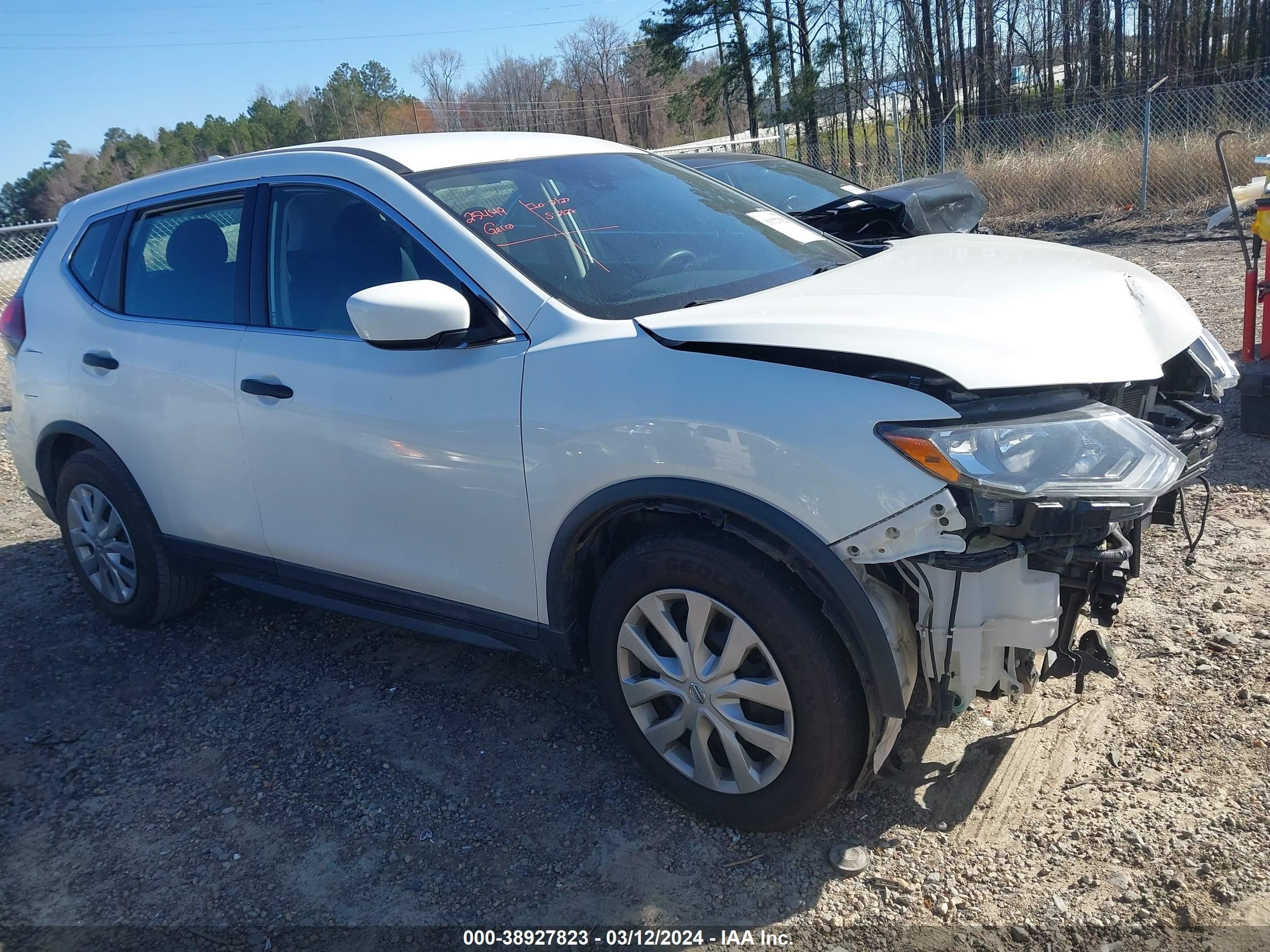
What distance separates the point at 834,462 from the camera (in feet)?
7.39

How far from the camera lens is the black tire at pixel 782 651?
240 cm

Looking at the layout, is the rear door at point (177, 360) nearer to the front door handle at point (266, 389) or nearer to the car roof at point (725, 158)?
the front door handle at point (266, 389)

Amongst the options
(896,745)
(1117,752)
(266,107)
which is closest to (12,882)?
(896,745)

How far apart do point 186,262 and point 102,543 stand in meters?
1.38

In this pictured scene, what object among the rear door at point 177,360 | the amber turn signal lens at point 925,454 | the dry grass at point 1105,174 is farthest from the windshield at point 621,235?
the dry grass at point 1105,174

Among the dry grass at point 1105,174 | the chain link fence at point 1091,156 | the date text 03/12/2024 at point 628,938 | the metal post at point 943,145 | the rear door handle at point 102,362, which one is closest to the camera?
the date text 03/12/2024 at point 628,938

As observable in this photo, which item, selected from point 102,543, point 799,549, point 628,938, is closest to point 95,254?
point 102,543

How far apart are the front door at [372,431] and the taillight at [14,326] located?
1.65 metres

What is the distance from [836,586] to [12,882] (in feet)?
8.35

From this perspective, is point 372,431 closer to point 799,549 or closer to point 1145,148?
point 799,549

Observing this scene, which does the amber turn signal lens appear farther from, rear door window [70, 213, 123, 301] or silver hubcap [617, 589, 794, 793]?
rear door window [70, 213, 123, 301]

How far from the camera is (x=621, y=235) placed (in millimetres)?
3258

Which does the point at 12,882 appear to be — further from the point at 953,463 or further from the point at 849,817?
the point at 953,463

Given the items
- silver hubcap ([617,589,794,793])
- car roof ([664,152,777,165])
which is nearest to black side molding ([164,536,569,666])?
silver hubcap ([617,589,794,793])
